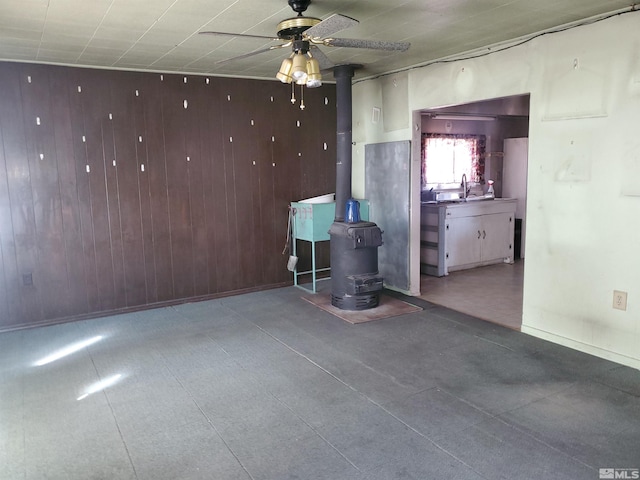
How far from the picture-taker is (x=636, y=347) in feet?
11.2

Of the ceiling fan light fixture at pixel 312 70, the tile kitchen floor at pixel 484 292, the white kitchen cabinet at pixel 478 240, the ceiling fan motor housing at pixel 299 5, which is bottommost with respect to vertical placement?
the tile kitchen floor at pixel 484 292

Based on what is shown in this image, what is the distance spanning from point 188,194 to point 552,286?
3.68m

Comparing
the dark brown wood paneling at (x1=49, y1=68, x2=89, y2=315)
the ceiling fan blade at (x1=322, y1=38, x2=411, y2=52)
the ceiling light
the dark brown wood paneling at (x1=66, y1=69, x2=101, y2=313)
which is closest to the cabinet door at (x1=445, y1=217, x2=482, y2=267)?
the ceiling light

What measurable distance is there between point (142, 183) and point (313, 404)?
317 cm

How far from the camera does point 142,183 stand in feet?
16.8

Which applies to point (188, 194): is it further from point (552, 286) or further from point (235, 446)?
point (552, 286)

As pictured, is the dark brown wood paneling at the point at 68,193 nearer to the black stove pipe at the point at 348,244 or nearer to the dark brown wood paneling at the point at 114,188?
the dark brown wood paneling at the point at 114,188

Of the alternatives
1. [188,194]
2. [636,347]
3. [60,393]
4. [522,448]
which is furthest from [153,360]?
[636,347]

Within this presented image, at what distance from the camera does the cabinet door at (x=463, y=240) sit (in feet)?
21.0

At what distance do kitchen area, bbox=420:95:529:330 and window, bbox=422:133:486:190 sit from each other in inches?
0.6

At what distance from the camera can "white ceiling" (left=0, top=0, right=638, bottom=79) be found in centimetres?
310

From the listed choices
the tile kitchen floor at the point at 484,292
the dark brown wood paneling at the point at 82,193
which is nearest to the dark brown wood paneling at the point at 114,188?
the dark brown wood paneling at the point at 82,193

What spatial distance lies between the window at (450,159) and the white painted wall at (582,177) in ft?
8.79

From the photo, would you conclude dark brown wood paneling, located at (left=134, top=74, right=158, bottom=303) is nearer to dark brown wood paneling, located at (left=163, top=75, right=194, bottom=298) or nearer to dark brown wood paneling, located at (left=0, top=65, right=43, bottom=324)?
dark brown wood paneling, located at (left=163, top=75, right=194, bottom=298)
